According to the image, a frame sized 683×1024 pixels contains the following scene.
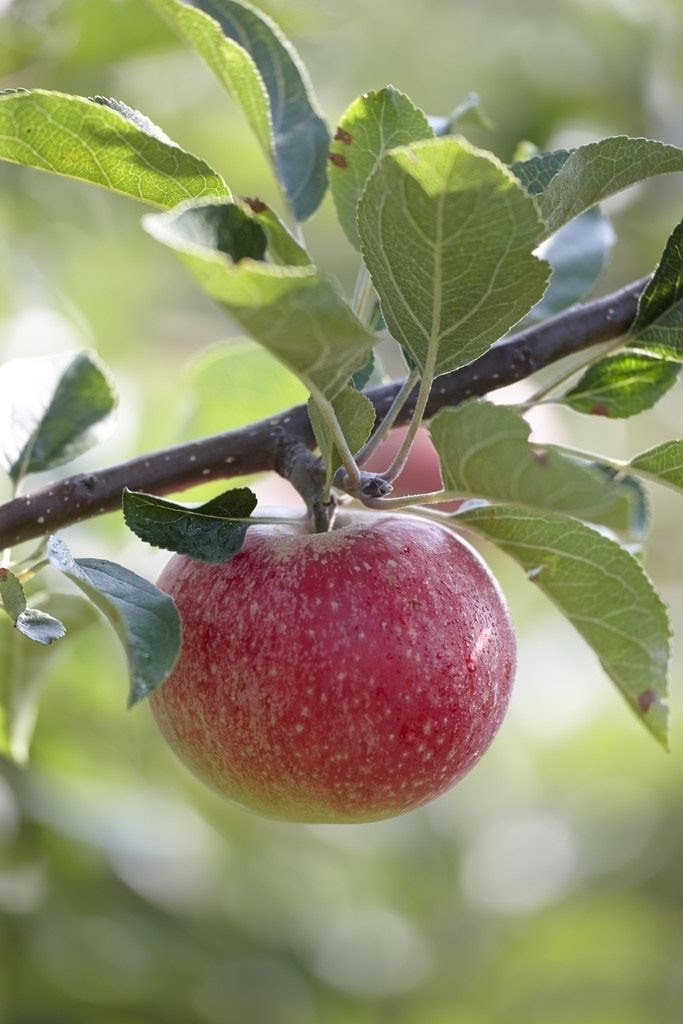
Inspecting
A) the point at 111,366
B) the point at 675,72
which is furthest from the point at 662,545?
the point at 111,366

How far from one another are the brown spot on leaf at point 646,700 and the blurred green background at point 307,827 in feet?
1.58

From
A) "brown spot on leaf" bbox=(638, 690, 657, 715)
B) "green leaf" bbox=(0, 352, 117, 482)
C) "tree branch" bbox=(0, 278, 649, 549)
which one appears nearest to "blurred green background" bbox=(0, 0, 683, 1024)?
"green leaf" bbox=(0, 352, 117, 482)

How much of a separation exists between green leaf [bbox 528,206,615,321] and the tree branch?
0.65 feet

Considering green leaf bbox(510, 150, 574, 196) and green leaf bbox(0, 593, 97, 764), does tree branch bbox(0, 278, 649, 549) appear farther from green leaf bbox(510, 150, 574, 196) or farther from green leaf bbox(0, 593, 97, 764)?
green leaf bbox(0, 593, 97, 764)

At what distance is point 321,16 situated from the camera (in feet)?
4.62

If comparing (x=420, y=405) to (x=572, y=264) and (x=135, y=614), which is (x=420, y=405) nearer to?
(x=135, y=614)

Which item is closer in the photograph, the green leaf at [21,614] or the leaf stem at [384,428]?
the green leaf at [21,614]

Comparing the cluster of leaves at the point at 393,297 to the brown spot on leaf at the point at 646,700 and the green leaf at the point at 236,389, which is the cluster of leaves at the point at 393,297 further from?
the green leaf at the point at 236,389

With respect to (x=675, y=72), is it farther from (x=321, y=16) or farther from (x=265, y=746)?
(x=265, y=746)

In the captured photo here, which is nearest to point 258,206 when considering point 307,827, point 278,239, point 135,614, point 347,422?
point 278,239

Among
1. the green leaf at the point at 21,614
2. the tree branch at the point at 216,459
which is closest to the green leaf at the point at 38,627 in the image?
the green leaf at the point at 21,614

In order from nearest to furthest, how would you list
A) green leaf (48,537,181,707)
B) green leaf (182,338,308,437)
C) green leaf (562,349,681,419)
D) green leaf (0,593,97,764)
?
green leaf (48,537,181,707), green leaf (562,349,681,419), green leaf (0,593,97,764), green leaf (182,338,308,437)

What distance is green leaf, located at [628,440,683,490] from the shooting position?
679 millimetres

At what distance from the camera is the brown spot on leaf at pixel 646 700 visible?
0.75 m
